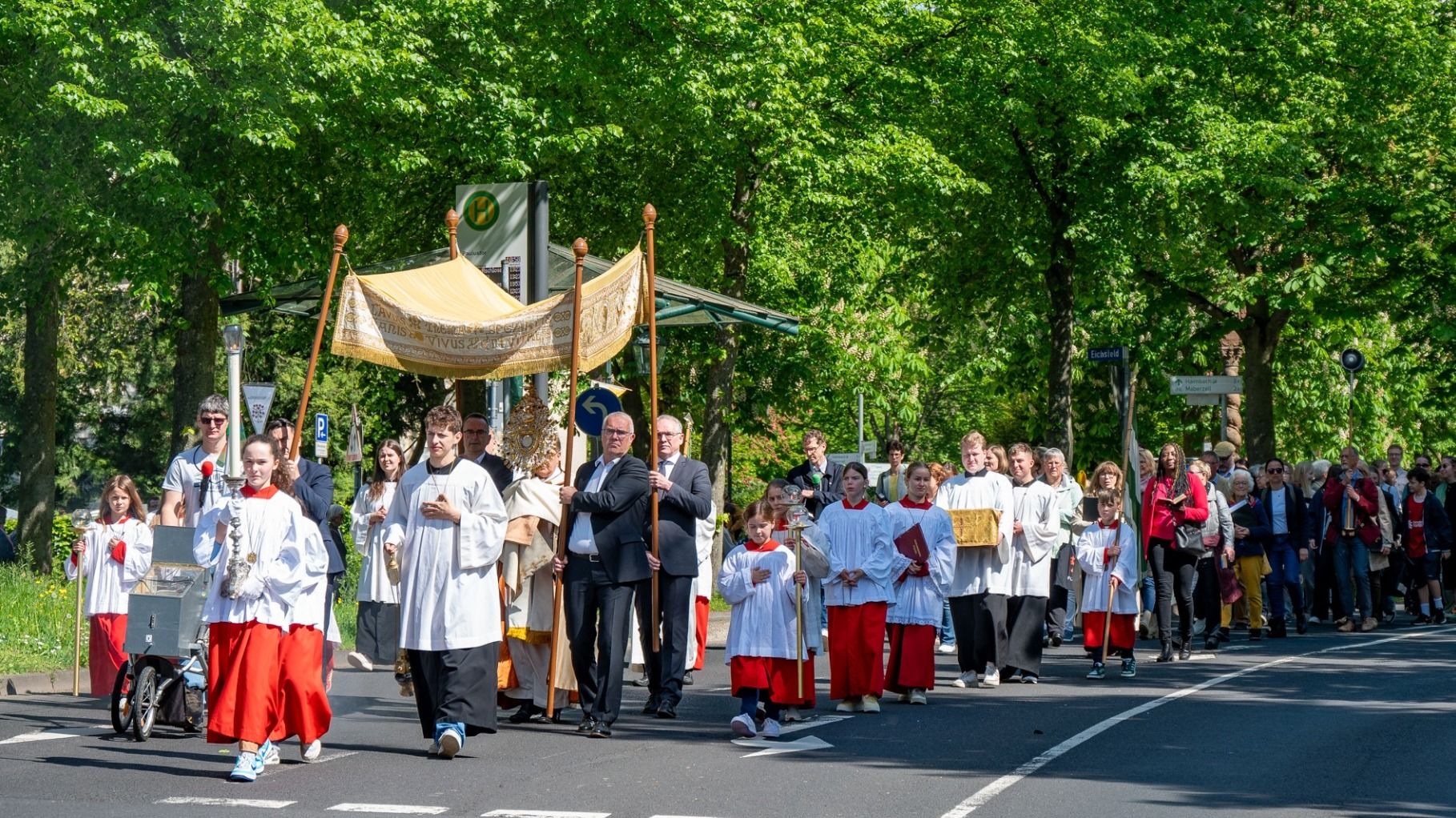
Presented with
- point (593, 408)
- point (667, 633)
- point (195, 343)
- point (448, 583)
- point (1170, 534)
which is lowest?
point (667, 633)

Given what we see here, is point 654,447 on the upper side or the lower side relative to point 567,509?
upper

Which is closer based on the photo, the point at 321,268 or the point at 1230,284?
the point at 321,268

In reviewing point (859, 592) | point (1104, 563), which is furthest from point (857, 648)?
point (1104, 563)

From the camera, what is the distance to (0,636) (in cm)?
1571

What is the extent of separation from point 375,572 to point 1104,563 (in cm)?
604

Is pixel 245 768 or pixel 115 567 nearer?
pixel 245 768

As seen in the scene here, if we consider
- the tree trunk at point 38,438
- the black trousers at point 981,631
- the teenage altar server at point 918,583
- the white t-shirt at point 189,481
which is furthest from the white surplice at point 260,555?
the tree trunk at point 38,438

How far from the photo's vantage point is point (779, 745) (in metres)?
11.2

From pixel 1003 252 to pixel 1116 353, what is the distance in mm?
10456

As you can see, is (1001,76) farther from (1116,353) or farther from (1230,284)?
(1116,353)

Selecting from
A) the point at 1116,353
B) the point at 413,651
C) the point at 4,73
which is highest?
the point at 4,73

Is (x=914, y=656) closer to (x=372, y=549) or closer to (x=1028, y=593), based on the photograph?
(x=1028, y=593)

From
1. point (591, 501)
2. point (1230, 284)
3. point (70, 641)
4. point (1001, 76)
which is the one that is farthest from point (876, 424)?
point (591, 501)

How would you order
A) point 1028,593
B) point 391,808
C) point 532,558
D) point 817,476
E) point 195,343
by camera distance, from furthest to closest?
1. point 195,343
2. point 817,476
3. point 1028,593
4. point 532,558
5. point 391,808
